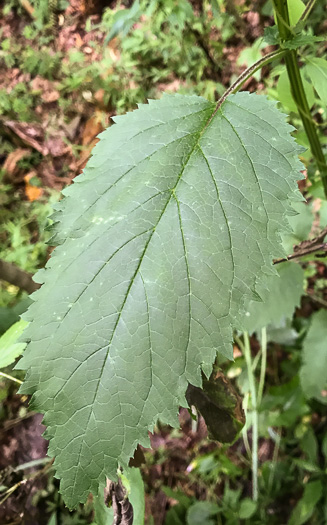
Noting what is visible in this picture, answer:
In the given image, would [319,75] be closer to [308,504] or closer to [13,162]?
[308,504]

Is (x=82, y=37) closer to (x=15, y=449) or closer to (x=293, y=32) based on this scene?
(x=293, y=32)

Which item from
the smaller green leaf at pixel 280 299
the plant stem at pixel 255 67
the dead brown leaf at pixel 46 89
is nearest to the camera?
the plant stem at pixel 255 67

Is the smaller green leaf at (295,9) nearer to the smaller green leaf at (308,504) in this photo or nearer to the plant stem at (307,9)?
the plant stem at (307,9)

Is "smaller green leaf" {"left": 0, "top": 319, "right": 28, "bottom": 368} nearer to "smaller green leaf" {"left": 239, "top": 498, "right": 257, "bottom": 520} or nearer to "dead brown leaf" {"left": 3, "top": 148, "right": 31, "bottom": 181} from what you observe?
"smaller green leaf" {"left": 239, "top": 498, "right": 257, "bottom": 520}

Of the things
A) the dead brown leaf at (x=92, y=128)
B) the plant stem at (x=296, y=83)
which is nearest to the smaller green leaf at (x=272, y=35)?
the plant stem at (x=296, y=83)

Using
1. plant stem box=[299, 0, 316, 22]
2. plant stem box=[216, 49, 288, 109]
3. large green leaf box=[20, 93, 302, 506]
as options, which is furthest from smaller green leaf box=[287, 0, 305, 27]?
large green leaf box=[20, 93, 302, 506]

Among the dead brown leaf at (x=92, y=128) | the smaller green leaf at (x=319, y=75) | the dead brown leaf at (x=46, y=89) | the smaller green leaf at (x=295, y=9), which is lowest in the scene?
the smaller green leaf at (x=319, y=75)

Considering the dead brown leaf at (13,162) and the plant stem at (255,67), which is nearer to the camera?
the plant stem at (255,67)

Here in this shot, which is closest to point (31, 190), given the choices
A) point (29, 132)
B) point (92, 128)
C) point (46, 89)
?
point (29, 132)
